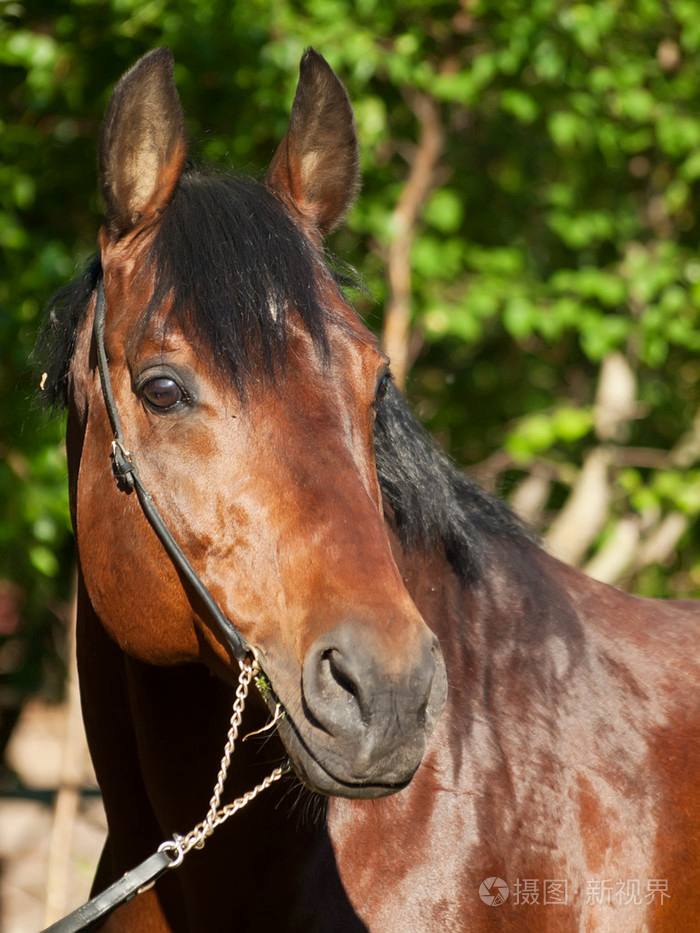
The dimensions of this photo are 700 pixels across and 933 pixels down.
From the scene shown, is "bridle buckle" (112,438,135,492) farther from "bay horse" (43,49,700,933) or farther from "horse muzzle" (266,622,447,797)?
"horse muzzle" (266,622,447,797)

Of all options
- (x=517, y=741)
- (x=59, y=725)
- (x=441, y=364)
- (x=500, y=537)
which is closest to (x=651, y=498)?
(x=441, y=364)

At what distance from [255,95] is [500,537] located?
2.75m

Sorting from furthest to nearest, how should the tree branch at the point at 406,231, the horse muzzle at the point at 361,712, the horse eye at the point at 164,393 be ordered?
the tree branch at the point at 406,231 < the horse eye at the point at 164,393 < the horse muzzle at the point at 361,712

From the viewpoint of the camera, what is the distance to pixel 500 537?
2.64 metres

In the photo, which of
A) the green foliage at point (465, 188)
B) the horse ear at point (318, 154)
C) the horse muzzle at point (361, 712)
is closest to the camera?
the horse muzzle at point (361, 712)

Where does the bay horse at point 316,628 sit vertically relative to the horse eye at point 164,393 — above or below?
below

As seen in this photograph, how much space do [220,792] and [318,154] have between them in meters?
1.37

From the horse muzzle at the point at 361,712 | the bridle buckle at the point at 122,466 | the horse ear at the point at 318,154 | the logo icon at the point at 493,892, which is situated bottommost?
the logo icon at the point at 493,892

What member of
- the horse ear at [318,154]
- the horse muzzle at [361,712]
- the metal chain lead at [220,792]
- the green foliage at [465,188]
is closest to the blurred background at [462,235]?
the green foliage at [465,188]

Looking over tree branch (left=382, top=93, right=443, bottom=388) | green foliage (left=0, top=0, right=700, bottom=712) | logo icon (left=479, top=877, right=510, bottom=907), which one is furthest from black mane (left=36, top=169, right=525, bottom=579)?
tree branch (left=382, top=93, right=443, bottom=388)

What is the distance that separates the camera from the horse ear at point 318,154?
2.46 m

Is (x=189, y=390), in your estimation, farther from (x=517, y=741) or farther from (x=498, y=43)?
(x=498, y=43)

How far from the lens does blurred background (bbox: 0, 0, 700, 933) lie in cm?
438

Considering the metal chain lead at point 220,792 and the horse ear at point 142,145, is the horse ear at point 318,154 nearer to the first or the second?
the horse ear at point 142,145
